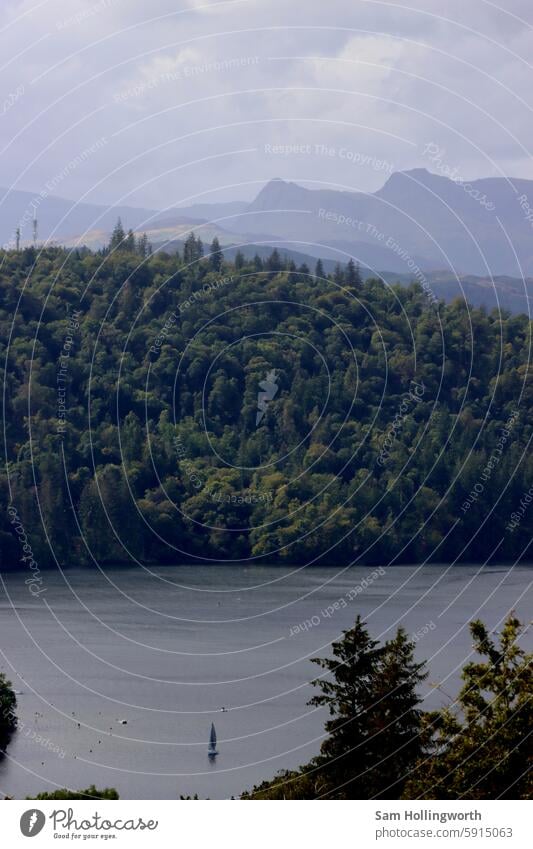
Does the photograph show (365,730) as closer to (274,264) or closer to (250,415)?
(250,415)

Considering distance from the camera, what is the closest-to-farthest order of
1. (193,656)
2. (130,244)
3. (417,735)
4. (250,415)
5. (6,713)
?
(417,735)
(6,713)
(193,656)
(250,415)
(130,244)

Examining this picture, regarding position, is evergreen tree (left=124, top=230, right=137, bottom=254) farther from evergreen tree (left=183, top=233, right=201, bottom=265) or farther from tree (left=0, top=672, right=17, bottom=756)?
tree (left=0, top=672, right=17, bottom=756)

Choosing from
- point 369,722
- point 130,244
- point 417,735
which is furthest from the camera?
point 130,244

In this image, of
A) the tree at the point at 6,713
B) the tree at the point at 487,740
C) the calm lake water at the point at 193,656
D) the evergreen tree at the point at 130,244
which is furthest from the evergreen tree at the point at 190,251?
the tree at the point at 487,740

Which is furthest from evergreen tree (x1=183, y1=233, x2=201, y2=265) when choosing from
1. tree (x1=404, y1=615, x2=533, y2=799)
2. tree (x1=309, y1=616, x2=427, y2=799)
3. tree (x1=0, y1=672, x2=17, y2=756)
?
tree (x1=404, y1=615, x2=533, y2=799)

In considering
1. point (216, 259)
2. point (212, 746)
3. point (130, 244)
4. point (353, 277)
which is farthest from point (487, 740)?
point (130, 244)

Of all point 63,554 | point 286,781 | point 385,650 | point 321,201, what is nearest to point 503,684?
point 385,650

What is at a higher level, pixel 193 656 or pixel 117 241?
pixel 117 241
